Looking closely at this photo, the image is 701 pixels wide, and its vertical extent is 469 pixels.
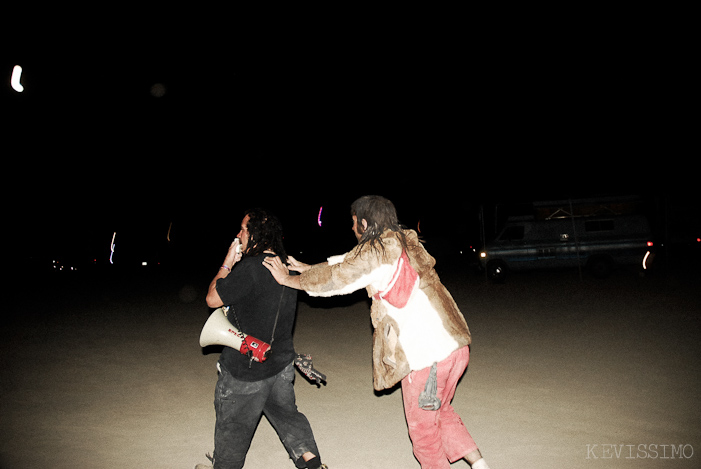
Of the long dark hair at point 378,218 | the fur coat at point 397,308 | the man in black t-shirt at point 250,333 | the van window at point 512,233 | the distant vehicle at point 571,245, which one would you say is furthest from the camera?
the van window at point 512,233

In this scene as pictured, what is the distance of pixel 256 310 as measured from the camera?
319cm

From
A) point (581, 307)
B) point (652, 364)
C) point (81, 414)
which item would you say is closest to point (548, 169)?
point (581, 307)

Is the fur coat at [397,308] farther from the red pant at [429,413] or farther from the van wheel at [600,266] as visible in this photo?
the van wheel at [600,266]

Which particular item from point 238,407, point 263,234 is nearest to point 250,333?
point 238,407

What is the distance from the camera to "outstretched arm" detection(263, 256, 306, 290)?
3041mm

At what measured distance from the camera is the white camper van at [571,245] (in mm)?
16016

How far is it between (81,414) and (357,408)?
283 cm

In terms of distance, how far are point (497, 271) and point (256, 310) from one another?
14.2m

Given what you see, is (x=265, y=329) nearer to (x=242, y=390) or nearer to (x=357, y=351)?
(x=242, y=390)

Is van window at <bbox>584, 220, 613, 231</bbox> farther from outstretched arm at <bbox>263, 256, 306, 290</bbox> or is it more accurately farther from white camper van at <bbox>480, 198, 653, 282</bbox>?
outstretched arm at <bbox>263, 256, 306, 290</bbox>

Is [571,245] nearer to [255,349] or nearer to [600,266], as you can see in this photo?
[600,266]

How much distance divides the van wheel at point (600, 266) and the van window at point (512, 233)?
225 centimetres

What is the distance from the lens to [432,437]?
9.70ft

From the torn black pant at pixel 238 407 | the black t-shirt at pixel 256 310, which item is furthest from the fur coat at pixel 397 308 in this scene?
the torn black pant at pixel 238 407
